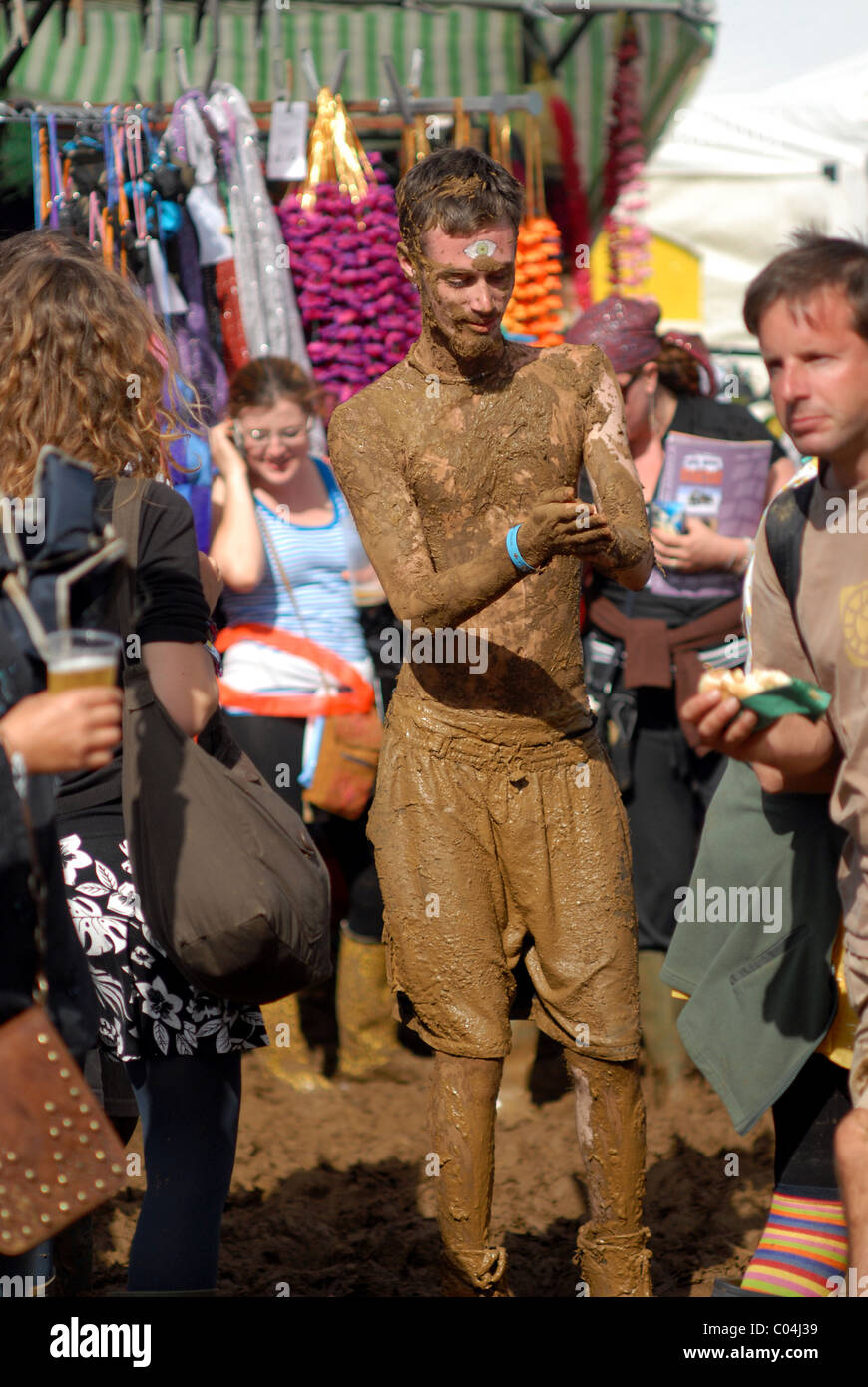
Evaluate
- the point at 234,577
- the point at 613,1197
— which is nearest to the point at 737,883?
the point at 613,1197

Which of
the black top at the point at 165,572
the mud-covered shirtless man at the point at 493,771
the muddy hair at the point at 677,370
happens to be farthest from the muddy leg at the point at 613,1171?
the muddy hair at the point at 677,370

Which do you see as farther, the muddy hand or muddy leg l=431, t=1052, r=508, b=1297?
muddy leg l=431, t=1052, r=508, b=1297

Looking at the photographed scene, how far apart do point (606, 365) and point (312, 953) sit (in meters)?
1.45

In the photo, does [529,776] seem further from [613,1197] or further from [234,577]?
[234,577]

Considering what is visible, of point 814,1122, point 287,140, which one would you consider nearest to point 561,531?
point 814,1122

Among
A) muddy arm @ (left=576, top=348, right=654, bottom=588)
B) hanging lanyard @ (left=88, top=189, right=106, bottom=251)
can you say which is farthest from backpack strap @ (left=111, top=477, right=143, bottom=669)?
hanging lanyard @ (left=88, top=189, right=106, bottom=251)

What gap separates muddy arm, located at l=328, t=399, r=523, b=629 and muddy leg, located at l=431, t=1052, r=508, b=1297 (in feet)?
3.04

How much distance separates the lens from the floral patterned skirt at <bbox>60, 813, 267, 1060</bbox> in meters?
2.42

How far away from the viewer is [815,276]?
2494 mm

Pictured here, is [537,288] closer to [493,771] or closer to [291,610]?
[291,610]

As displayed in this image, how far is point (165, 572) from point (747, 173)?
814 centimetres

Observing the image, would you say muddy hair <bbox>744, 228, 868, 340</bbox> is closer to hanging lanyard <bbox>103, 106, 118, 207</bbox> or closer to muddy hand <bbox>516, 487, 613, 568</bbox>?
muddy hand <bbox>516, 487, 613, 568</bbox>

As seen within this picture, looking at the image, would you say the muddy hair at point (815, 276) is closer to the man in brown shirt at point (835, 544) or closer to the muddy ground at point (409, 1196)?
the man in brown shirt at point (835, 544)

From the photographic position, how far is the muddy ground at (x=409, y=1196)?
357cm
